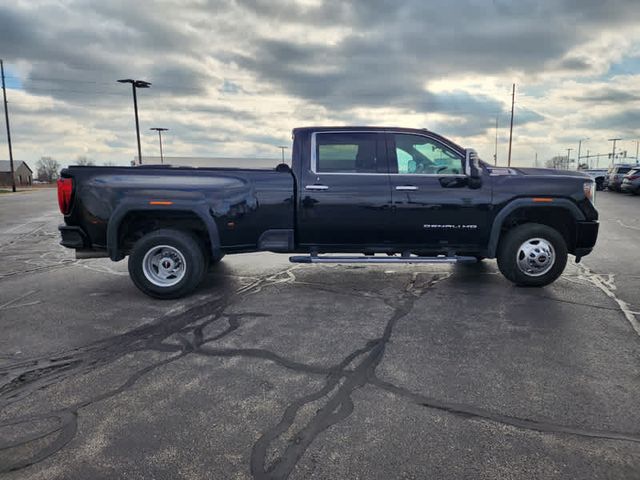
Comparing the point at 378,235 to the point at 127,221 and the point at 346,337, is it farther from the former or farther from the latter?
the point at 127,221

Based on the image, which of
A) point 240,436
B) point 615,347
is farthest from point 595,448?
point 240,436

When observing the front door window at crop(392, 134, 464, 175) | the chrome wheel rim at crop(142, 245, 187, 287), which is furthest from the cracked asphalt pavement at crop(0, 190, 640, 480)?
the front door window at crop(392, 134, 464, 175)

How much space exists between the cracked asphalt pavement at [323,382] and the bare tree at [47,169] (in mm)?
128925

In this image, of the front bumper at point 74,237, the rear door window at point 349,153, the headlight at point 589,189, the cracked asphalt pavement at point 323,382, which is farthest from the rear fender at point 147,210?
the headlight at point 589,189

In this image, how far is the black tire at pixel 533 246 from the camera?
5762 millimetres

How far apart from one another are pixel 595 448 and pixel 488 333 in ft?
5.96

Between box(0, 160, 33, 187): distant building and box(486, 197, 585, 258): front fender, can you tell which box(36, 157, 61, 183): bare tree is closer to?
box(0, 160, 33, 187): distant building

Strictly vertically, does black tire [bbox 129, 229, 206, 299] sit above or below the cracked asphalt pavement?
above

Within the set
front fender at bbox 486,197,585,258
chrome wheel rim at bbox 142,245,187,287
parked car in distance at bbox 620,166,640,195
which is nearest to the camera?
chrome wheel rim at bbox 142,245,187,287

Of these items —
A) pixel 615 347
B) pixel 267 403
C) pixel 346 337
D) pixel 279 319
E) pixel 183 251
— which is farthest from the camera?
pixel 183 251

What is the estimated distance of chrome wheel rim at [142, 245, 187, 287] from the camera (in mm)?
5535

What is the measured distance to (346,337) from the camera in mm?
4262

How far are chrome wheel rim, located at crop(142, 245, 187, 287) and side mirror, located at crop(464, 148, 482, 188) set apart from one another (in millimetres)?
3735

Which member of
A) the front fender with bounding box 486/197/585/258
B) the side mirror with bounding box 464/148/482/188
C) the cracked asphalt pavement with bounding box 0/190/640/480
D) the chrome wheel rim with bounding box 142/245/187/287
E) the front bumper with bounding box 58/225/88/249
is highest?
the side mirror with bounding box 464/148/482/188
